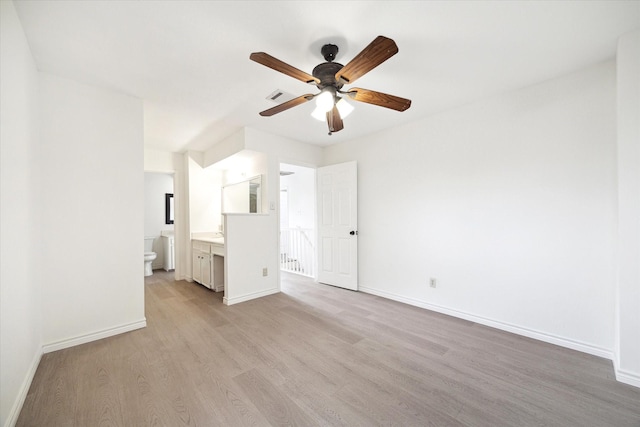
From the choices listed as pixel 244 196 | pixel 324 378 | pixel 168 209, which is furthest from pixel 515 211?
pixel 168 209

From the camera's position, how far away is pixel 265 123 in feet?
11.4

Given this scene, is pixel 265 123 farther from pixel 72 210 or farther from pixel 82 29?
pixel 72 210

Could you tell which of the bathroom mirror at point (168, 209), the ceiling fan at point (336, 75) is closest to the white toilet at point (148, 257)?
the bathroom mirror at point (168, 209)

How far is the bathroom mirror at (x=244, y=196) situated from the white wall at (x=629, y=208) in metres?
3.75

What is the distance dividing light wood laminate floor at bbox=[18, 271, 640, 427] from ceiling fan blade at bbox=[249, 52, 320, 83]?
84.9 inches

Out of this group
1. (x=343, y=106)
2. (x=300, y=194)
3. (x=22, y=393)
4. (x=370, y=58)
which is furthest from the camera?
(x=300, y=194)

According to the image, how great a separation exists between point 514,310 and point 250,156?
12.5 feet

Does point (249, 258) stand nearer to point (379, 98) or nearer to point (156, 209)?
point (379, 98)

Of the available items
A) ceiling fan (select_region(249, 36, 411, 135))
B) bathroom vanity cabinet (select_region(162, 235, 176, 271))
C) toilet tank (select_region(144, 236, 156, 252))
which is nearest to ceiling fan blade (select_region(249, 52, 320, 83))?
ceiling fan (select_region(249, 36, 411, 135))

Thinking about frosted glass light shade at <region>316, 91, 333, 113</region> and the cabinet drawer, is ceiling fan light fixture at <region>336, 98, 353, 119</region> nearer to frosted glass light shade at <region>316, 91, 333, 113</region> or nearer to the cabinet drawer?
frosted glass light shade at <region>316, 91, 333, 113</region>

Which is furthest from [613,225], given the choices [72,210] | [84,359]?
[72,210]

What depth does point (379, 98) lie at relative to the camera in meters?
1.98

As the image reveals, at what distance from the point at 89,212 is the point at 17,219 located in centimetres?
84

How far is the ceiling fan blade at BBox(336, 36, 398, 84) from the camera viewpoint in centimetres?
142
